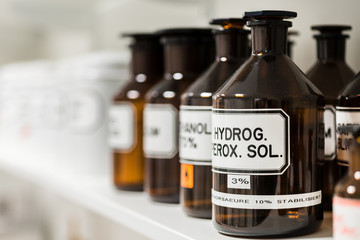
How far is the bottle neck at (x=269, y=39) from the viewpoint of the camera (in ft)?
1.66

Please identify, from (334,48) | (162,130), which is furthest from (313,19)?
(162,130)

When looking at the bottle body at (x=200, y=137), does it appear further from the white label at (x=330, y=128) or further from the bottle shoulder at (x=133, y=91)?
the bottle shoulder at (x=133, y=91)

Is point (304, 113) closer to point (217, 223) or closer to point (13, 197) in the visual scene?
point (217, 223)

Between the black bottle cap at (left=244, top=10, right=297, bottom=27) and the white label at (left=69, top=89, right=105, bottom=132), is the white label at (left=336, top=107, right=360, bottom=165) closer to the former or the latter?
the black bottle cap at (left=244, top=10, right=297, bottom=27)

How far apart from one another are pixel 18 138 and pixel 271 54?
40.8 inches

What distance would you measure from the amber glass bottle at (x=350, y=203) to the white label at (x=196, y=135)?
0.21 metres

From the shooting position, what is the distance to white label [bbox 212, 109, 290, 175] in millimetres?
480

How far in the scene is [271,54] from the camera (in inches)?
20.1

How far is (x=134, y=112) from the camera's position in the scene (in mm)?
840

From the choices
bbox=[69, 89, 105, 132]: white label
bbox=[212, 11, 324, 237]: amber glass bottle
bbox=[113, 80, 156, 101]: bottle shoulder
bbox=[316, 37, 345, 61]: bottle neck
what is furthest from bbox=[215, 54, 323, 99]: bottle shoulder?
bbox=[69, 89, 105, 132]: white label

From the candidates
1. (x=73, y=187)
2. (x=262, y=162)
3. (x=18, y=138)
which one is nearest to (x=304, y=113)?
(x=262, y=162)

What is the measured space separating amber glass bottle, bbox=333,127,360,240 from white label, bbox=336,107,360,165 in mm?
84

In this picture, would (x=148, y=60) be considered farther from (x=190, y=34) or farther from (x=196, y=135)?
(x=196, y=135)

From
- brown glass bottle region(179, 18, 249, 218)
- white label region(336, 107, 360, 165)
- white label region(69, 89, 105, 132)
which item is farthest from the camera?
white label region(69, 89, 105, 132)
